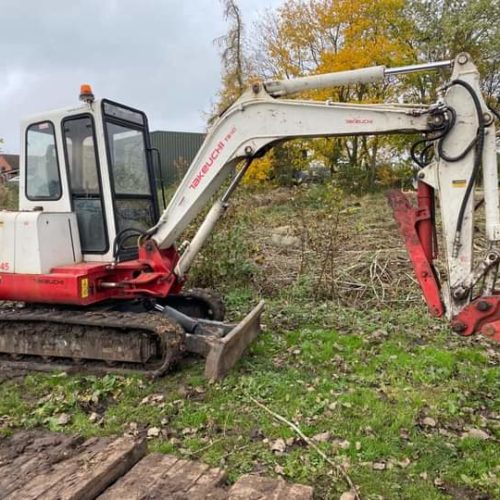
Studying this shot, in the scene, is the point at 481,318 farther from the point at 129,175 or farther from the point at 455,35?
the point at 455,35

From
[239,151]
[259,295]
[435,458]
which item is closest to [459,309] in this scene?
[435,458]

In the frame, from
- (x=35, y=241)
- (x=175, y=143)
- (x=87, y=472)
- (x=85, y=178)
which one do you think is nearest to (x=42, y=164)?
(x=85, y=178)

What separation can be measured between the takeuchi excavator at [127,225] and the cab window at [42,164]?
0.04ft

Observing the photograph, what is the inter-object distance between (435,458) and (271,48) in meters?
21.2

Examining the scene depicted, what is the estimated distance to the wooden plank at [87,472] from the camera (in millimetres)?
2953

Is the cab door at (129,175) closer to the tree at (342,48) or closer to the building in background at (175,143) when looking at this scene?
the tree at (342,48)

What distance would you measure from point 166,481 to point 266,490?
0.63m

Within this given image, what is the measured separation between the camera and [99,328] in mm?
5465

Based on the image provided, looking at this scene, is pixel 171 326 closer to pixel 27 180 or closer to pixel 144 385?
pixel 144 385

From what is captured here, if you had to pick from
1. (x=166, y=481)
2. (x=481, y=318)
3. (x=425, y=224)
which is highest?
(x=425, y=224)

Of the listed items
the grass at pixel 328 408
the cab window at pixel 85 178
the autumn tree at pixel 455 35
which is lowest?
the grass at pixel 328 408

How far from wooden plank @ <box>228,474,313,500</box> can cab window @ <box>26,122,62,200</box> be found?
3961mm

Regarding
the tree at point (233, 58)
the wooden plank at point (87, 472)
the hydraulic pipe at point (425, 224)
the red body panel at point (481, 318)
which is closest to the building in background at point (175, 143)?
the tree at point (233, 58)

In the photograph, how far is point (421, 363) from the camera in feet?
17.3
